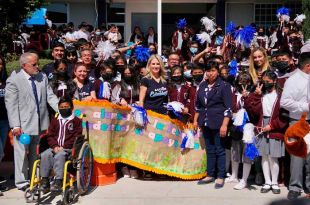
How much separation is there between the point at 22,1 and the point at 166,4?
1141 cm

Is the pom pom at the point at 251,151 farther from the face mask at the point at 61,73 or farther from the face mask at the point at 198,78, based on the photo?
the face mask at the point at 61,73

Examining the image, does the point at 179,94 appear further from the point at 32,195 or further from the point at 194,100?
the point at 32,195

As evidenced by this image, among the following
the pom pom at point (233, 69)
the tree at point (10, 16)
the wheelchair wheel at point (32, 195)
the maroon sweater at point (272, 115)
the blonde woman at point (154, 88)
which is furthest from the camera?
the tree at point (10, 16)

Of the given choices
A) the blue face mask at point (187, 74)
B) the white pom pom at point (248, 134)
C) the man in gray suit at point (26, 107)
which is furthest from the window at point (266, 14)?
the man in gray suit at point (26, 107)

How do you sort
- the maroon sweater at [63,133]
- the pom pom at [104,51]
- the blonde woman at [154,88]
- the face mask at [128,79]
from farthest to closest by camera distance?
1. the pom pom at [104,51]
2. the face mask at [128,79]
3. the blonde woman at [154,88]
4. the maroon sweater at [63,133]

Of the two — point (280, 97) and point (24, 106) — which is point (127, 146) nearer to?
point (24, 106)

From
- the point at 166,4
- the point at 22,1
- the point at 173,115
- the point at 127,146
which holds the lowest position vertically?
the point at 127,146

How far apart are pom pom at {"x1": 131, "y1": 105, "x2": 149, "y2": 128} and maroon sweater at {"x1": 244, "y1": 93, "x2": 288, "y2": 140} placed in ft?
4.88

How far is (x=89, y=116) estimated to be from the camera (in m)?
7.13

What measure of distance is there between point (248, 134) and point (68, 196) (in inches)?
101

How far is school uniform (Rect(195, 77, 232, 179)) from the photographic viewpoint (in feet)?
23.5

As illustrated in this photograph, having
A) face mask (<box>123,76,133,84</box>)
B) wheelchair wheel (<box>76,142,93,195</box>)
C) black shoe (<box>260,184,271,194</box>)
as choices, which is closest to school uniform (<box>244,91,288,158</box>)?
black shoe (<box>260,184,271,194</box>)

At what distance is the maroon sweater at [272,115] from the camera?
269 inches

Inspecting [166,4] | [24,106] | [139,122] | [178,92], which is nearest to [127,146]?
[139,122]
